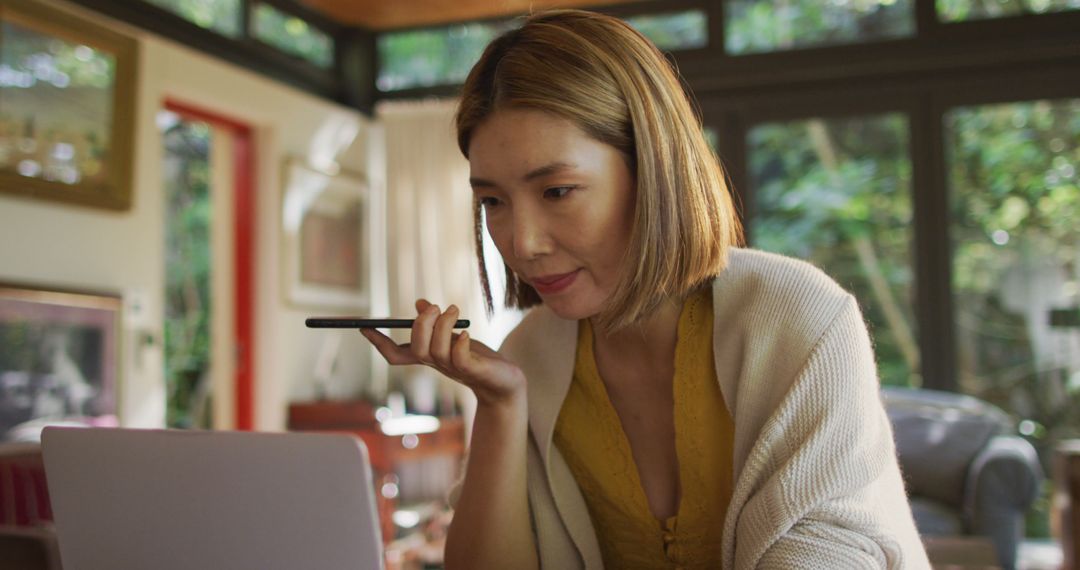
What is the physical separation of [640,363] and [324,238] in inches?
173

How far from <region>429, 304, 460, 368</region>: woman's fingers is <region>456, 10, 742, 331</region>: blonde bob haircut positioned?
0.19m

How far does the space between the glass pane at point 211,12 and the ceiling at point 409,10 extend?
62cm

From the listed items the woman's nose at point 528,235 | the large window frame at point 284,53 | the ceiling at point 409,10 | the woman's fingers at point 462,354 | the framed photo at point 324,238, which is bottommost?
the woman's fingers at point 462,354

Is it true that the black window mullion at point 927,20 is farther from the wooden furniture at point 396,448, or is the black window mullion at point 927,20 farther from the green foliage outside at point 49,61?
the green foliage outside at point 49,61

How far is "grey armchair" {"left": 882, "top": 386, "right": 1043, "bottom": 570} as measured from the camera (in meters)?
3.86

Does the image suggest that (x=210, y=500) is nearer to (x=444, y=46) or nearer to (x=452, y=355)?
(x=452, y=355)

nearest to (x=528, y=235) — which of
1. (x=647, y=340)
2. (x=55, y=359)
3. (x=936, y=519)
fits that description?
(x=647, y=340)

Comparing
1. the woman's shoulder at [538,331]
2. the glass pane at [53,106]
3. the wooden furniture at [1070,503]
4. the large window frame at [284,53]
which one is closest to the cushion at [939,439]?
the wooden furniture at [1070,503]

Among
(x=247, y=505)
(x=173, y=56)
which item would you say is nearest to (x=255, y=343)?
(x=173, y=56)

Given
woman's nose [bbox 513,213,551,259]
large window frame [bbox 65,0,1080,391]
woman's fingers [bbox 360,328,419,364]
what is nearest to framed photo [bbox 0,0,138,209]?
large window frame [bbox 65,0,1080,391]

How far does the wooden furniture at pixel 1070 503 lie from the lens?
3705 millimetres

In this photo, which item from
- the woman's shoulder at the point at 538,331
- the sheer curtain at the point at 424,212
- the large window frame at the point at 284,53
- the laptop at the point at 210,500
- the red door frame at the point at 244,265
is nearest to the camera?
the laptop at the point at 210,500

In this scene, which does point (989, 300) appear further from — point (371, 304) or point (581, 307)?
point (581, 307)

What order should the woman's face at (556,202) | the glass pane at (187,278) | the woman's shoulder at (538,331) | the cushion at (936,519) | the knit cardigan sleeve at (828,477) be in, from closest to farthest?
the knit cardigan sleeve at (828,477), the woman's face at (556,202), the woman's shoulder at (538,331), the cushion at (936,519), the glass pane at (187,278)
